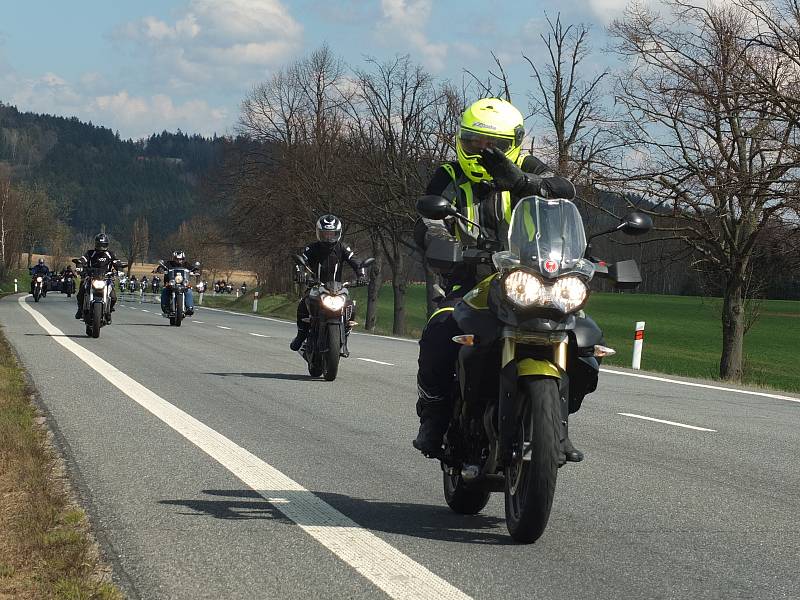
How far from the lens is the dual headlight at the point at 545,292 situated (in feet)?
15.2

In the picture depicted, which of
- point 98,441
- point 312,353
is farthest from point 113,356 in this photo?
point 98,441

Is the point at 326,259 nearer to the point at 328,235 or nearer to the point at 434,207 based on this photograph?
the point at 328,235

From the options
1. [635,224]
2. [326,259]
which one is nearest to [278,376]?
[326,259]

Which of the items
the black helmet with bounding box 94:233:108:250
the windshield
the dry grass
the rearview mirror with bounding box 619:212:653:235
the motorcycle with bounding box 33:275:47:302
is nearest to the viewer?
the dry grass

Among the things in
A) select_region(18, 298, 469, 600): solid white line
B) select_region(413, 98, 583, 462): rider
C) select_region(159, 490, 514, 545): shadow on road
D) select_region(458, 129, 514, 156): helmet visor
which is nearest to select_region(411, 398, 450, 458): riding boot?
select_region(413, 98, 583, 462): rider

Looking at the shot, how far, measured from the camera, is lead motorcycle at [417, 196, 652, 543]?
4.64m

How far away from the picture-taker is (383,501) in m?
6.07

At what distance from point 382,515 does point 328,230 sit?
8538mm

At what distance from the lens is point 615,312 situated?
282ft

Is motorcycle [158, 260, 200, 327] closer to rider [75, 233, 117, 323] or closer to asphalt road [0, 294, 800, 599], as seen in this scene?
rider [75, 233, 117, 323]

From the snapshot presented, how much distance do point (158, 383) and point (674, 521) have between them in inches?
326

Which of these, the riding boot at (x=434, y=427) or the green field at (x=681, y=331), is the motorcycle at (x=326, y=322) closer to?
the riding boot at (x=434, y=427)

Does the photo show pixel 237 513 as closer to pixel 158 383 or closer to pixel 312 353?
pixel 158 383

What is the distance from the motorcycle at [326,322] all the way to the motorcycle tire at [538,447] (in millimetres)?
8924
